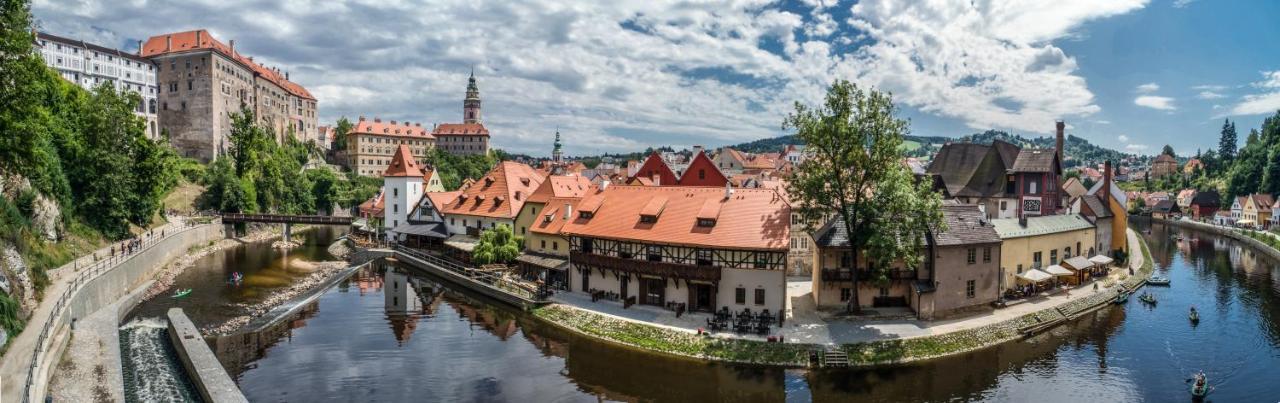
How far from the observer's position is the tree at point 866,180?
99.4 ft

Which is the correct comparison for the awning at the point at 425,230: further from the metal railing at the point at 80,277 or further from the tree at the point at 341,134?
the tree at the point at 341,134

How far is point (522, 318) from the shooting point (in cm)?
3566

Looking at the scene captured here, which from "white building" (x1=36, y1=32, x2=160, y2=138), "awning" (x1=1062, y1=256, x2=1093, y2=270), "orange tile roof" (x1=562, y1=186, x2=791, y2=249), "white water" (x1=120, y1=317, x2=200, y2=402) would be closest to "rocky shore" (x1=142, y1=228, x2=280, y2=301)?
"white water" (x1=120, y1=317, x2=200, y2=402)

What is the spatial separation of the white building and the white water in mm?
71847

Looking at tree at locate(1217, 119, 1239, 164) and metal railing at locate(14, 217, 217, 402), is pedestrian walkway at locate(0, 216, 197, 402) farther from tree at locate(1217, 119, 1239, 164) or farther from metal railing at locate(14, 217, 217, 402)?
tree at locate(1217, 119, 1239, 164)

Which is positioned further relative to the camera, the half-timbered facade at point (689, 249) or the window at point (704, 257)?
the window at point (704, 257)

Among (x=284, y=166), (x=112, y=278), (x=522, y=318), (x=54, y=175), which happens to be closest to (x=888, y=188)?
(x=522, y=318)

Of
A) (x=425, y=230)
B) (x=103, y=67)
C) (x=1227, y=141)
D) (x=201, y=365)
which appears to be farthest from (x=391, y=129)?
(x=1227, y=141)

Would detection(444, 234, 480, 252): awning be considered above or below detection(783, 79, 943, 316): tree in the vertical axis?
below

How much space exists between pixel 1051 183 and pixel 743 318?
33798mm

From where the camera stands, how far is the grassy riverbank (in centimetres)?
2727

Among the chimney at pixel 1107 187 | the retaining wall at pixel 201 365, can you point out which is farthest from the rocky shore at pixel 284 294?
the chimney at pixel 1107 187

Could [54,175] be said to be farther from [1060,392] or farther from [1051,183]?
[1051,183]

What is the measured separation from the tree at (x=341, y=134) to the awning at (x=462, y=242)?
8515cm
